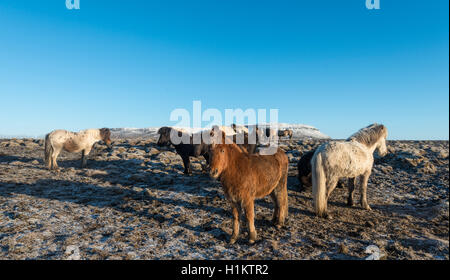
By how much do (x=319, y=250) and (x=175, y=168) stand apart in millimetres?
9726

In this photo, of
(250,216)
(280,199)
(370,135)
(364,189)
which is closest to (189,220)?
(250,216)

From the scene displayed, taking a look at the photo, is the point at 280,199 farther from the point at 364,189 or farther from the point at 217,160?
the point at 364,189

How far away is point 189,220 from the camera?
20.1ft

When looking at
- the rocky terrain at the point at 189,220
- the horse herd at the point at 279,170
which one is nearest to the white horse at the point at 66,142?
the rocky terrain at the point at 189,220

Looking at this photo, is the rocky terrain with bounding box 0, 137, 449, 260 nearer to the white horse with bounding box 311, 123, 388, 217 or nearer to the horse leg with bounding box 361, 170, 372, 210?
the horse leg with bounding box 361, 170, 372, 210

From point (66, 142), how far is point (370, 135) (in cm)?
1487

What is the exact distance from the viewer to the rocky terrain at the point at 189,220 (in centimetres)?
439

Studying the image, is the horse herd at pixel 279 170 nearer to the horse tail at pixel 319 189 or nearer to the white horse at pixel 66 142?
the horse tail at pixel 319 189

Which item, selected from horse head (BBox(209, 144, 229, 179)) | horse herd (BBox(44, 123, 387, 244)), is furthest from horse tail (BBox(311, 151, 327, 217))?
horse head (BBox(209, 144, 229, 179))

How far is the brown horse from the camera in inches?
175

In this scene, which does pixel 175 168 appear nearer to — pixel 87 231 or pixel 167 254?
pixel 87 231

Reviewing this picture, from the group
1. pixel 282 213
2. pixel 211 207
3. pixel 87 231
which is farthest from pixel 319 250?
pixel 87 231

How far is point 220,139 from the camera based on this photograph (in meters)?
4.52

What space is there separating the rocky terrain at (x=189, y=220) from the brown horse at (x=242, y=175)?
2.52 feet
